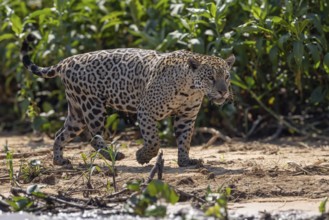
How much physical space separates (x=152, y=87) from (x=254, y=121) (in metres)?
3.70

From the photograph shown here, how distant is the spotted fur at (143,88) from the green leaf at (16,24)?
1.73 m

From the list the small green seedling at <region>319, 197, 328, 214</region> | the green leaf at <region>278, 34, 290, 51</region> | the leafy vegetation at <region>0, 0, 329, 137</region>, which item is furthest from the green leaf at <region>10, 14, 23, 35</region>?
the small green seedling at <region>319, 197, 328, 214</region>

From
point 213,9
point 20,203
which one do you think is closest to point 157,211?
point 20,203

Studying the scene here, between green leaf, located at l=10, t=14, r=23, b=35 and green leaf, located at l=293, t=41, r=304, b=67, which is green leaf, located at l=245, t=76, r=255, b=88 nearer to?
green leaf, located at l=293, t=41, r=304, b=67

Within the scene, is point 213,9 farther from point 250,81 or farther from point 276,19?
point 250,81

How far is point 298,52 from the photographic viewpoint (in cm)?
1133

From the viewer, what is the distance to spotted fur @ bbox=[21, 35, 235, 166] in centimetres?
1008

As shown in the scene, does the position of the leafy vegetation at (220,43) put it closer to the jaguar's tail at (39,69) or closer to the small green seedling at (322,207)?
the jaguar's tail at (39,69)

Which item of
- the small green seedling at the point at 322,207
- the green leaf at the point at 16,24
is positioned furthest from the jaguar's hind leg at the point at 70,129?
the small green seedling at the point at 322,207

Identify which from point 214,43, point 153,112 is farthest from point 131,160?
point 214,43

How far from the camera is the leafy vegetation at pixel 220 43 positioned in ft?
38.7

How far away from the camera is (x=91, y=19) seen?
13836 mm

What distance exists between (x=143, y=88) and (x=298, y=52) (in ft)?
6.76

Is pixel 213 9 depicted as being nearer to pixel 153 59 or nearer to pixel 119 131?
pixel 153 59
